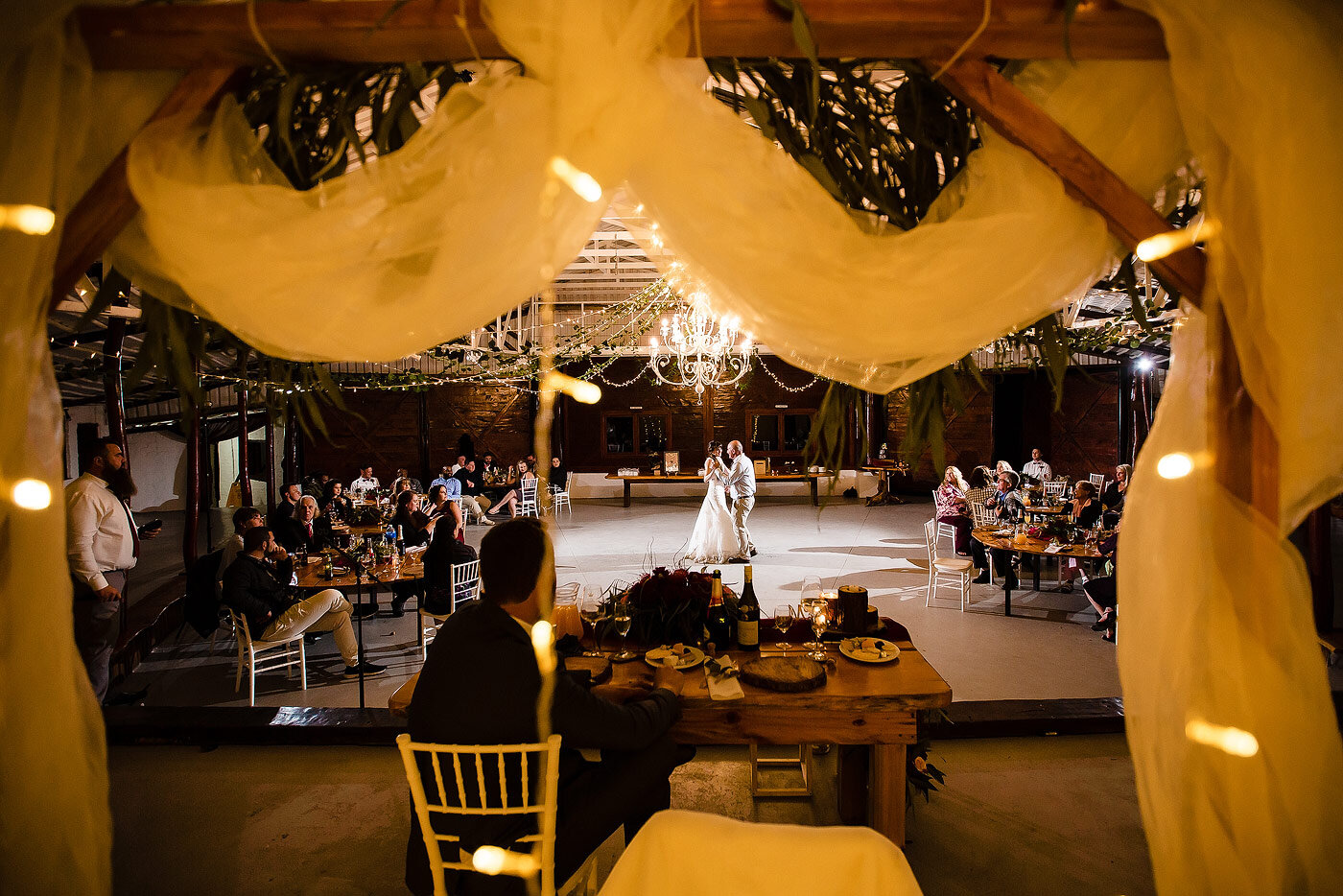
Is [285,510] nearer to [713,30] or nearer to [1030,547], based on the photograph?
[713,30]

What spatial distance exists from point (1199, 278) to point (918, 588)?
18.6ft

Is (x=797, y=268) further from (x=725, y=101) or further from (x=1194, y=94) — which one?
(x=1194, y=94)

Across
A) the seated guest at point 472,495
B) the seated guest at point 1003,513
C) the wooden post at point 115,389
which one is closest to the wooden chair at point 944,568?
the seated guest at point 1003,513

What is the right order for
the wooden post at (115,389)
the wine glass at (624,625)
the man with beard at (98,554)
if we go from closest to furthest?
the wine glass at (624,625) → the man with beard at (98,554) → the wooden post at (115,389)

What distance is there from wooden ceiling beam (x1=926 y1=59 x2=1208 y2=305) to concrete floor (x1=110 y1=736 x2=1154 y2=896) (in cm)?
224

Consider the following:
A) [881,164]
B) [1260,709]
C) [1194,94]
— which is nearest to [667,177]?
[881,164]

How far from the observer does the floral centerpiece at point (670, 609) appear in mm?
2812

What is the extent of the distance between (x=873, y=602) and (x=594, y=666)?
14.6 feet

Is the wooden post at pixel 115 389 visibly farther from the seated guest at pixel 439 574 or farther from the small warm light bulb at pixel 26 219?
the small warm light bulb at pixel 26 219

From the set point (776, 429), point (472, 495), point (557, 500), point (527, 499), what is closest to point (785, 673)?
point (472, 495)

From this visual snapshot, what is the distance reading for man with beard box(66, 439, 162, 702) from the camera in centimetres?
384

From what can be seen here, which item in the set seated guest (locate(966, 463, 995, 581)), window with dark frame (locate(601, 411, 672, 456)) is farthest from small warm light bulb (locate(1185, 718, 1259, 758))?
window with dark frame (locate(601, 411, 672, 456))

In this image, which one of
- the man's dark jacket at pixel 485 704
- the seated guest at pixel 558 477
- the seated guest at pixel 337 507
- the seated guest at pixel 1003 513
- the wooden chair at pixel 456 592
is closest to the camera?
the man's dark jacket at pixel 485 704

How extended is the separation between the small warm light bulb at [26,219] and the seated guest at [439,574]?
11.6 feet
